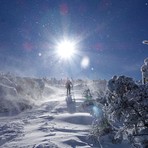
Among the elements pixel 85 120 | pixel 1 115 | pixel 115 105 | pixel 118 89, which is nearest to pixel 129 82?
pixel 118 89

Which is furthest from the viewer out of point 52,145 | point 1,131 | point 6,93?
point 6,93

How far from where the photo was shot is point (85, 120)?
15.1 meters

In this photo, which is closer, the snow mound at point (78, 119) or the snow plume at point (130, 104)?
the snow plume at point (130, 104)

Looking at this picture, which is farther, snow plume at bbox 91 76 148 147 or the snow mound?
the snow mound

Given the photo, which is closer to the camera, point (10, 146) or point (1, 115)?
point (10, 146)

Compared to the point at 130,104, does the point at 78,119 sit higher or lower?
higher

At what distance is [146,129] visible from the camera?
315 inches

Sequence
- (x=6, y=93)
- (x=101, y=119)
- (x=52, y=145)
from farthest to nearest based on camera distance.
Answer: (x=6, y=93), (x=101, y=119), (x=52, y=145)

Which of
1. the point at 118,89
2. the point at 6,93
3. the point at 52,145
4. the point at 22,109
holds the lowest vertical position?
the point at 52,145

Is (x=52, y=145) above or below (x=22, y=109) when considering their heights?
below

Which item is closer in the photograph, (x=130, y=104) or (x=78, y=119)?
(x=130, y=104)

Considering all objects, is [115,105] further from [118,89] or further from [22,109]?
[22,109]

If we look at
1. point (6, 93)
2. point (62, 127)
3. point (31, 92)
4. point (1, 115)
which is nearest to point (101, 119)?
point (62, 127)

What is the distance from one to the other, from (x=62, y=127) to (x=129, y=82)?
6.41m
